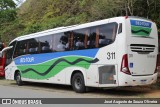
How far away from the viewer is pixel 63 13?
3494 cm

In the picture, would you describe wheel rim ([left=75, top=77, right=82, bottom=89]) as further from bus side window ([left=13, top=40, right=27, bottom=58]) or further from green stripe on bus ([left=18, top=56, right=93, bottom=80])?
bus side window ([left=13, top=40, right=27, bottom=58])

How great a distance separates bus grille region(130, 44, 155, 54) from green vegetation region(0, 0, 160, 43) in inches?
190

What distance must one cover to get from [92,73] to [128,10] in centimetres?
682

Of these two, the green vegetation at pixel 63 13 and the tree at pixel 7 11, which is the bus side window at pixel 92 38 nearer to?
the green vegetation at pixel 63 13

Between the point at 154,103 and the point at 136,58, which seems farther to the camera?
the point at 136,58

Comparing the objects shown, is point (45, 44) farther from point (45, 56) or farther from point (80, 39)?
point (80, 39)

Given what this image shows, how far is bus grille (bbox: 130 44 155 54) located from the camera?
1476 centimetres

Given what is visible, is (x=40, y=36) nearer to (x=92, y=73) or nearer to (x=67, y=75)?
(x=67, y=75)

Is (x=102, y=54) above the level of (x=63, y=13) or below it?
below

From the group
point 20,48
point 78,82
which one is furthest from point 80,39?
point 20,48

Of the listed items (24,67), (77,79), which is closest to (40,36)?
(24,67)

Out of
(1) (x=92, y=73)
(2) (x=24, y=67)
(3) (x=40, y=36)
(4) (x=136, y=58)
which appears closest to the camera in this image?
(4) (x=136, y=58)

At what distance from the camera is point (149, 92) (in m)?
16.1

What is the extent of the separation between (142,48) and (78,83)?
373 cm
